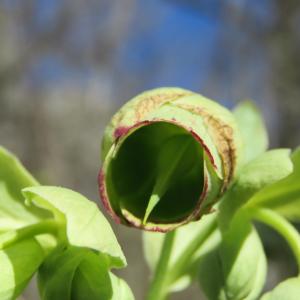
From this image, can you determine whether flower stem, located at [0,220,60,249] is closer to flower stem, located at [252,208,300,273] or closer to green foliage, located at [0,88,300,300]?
green foliage, located at [0,88,300,300]

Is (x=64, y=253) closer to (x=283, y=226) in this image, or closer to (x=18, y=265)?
(x=18, y=265)

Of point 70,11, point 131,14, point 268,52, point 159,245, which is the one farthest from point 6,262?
point 131,14

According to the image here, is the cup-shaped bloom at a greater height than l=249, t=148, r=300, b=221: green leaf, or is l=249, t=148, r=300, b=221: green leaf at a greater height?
the cup-shaped bloom

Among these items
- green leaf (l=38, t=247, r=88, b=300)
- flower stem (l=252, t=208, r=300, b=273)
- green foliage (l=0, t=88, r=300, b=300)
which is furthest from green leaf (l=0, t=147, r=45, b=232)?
flower stem (l=252, t=208, r=300, b=273)

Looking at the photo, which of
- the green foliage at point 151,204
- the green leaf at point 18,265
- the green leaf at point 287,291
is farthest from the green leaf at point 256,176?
the green leaf at point 18,265

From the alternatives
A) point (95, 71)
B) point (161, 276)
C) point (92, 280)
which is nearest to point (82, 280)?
point (92, 280)
